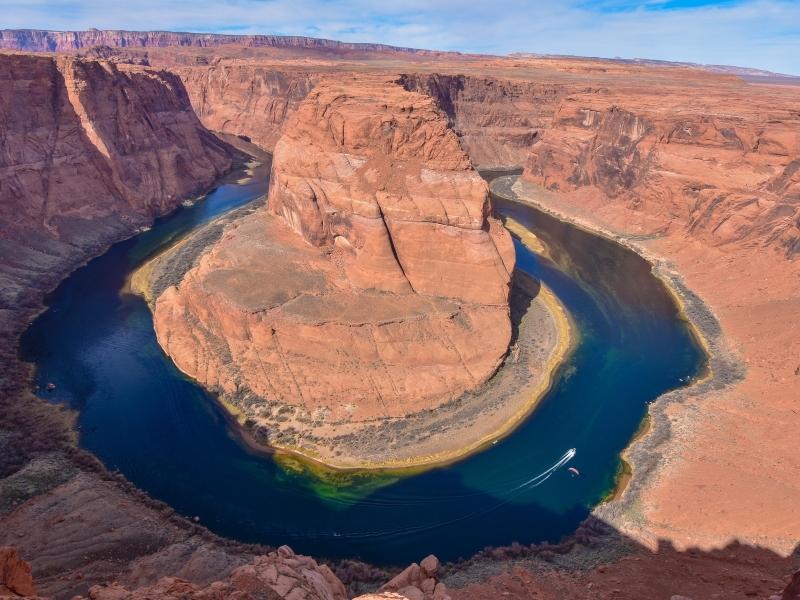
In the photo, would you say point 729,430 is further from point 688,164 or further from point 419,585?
point 688,164

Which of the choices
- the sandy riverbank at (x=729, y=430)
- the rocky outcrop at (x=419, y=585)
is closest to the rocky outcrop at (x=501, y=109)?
the sandy riverbank at (x=729, y=430)

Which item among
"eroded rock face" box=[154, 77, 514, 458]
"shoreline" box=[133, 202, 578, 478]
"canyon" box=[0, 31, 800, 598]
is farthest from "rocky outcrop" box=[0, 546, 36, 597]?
"eroded rock face" box=[154, 77, 514, 458]

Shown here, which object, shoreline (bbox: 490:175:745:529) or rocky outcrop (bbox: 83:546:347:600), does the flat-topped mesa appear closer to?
shoreline (bbox: 490:175:745:529)

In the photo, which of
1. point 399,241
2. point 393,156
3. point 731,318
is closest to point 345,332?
point 399,241

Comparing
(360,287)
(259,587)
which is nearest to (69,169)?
(360,287)

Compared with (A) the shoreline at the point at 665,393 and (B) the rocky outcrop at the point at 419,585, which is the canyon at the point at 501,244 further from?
(B) the rocky outcrop at the point at 419,585
